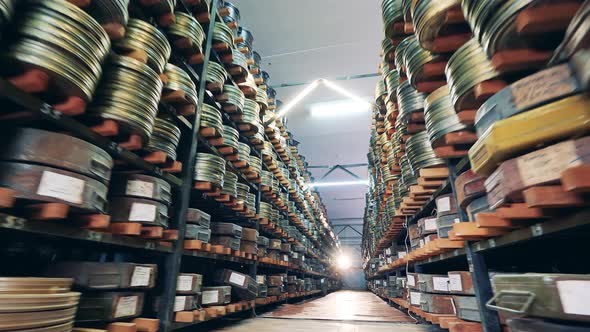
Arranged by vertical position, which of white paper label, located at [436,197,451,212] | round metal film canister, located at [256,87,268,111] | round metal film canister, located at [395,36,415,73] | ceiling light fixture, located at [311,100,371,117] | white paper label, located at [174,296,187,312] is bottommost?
white paper label, located at [174,296,187,312]

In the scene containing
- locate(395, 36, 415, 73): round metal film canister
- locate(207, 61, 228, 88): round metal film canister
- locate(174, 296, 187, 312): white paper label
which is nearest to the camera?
locate(174, 296, 187, 312): white paper label

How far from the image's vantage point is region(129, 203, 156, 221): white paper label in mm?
2803

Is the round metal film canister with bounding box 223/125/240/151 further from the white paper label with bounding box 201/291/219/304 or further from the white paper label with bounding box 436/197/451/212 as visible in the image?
the white paper label with bounding box 436/197/451/212

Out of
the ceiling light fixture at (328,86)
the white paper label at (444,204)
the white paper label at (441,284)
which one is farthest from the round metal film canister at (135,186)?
the ceiling light fixture at (328,86)

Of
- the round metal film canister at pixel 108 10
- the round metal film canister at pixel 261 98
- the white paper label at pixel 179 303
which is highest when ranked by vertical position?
the round metal film canister at pixel 261 98

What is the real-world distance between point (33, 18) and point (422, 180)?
375 centimetres

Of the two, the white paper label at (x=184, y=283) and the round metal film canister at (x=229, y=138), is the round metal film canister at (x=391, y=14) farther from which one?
the white paper label at (x=184, y=283)

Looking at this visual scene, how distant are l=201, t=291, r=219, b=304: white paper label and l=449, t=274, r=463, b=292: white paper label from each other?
2.92m

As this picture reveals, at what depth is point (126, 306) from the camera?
260cm

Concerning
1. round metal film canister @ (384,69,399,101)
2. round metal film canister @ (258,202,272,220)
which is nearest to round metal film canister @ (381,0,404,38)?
round metal film canister @ (384,69,399,101)

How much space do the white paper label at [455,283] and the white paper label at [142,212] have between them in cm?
321

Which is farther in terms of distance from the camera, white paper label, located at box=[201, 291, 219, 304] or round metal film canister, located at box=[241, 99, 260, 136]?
round metal film canister, located at box=[241, 99, 260, 136]

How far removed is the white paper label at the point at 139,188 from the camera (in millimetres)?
2879

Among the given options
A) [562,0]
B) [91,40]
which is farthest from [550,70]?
[91,40]
